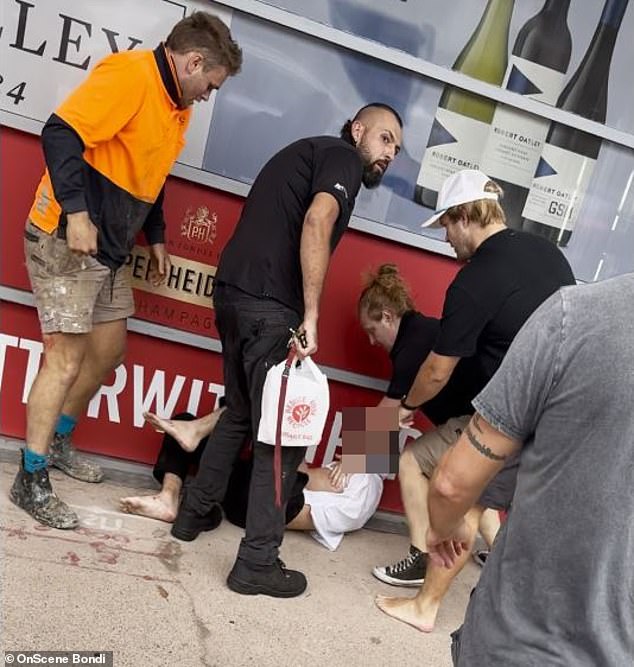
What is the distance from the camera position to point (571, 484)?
46.7 inches

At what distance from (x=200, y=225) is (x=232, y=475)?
116 cm

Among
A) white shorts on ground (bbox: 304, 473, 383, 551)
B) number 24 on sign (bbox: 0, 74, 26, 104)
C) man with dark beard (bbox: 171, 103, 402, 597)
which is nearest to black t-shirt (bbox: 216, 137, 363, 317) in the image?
man with dark beard (bbox: 171, 103, 402, 597)

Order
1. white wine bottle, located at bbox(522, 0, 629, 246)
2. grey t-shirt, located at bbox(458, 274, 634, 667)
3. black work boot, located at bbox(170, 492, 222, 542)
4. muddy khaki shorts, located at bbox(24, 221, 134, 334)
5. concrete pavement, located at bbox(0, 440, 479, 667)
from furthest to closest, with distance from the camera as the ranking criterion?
white wine bottle, located at bbox(522, 0, 629, 246) → black work boot, located at bbox(170, 492, 222, 542) → muddy khaki shorts, located at bbox(24, 221, 134, 334) → concrete pavement, located at bbox(0, 440, 479, 667) → grey t-shirt, located at bbox(458, 274, 634, 667)

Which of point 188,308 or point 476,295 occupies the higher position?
point 476,295

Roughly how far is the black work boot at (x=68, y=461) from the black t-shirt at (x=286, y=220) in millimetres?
1189

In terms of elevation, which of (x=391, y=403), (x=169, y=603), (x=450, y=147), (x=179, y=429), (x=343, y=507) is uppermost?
(x=450, y=147)

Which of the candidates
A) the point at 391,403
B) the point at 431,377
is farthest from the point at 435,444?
the point at 431,377

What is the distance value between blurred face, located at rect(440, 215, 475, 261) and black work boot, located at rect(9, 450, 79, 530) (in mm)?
1871

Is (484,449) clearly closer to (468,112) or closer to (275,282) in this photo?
(275,282)

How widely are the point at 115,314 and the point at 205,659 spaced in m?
1.46

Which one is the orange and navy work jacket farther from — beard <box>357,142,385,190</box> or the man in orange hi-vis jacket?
beard <box>357,142,385,190</box>

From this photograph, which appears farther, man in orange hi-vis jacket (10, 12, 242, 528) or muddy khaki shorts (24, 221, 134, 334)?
muddy khaki shorts (24, 221, 134, 334)

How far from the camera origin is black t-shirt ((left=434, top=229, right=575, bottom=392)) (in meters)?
2.51

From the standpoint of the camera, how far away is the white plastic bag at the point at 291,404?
246 cm
